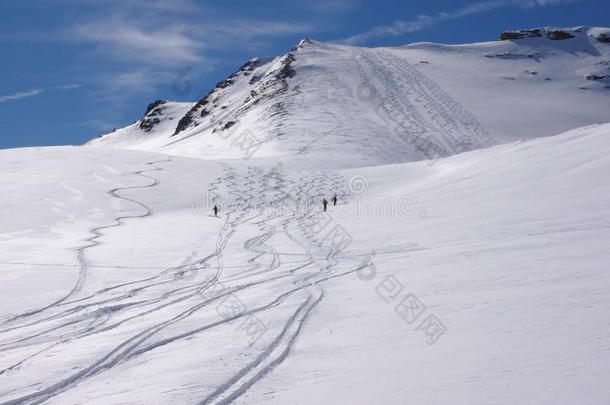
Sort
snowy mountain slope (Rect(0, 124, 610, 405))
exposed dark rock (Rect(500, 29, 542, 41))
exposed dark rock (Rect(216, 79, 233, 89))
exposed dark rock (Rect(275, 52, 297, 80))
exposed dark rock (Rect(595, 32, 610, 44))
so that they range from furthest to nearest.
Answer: exposed dark rock (Rect(216, 79, 233, 89)) < exposed dark rock (Rect(500, 29, 542, 41)) < exposed dark rock (Rect(595, 32, 610, 44)) < exposed dark rock (Rect(275, 52, 297, 80)) < snowy mountain slope (Rect(0, 124, 610, 405))

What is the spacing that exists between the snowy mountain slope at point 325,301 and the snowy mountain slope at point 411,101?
25.9 metres

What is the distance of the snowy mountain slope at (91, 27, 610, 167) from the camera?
61094 millimetres

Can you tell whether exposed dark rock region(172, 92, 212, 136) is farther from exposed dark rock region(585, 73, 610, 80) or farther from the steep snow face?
exposed dark rock region(585, 73, 610, 80)

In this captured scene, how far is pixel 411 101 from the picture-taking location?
255 ft

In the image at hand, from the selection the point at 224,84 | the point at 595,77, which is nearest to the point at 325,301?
the point at 595,77

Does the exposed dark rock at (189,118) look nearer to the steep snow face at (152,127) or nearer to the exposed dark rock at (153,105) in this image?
the steep snow face at (152,127)

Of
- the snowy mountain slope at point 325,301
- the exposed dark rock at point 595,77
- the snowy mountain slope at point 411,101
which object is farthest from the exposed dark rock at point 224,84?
the snowy mountain slope at point 325,301

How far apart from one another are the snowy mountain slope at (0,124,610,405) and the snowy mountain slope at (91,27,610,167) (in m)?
25.9

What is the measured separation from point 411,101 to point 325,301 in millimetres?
71053

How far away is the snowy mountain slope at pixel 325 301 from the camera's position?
5848 mm

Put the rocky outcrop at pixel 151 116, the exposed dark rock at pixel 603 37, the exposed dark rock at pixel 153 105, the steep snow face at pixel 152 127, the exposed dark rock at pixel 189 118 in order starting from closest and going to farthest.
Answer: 1. the exposed dark rock at pixel 603 37
2. the exposed dark rock at pixel 189 118
3. the steep snow face at pixel 152 127
4. the rocky outcrop at pixel 151 116
5. the exposed dark rock at pixel 153 105

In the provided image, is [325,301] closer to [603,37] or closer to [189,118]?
[189,118]

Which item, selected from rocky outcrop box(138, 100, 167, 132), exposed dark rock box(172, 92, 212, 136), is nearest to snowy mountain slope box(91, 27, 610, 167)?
exposed dark rock box(172, 92, 212, 136)

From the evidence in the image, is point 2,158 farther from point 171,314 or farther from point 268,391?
point 268,391
